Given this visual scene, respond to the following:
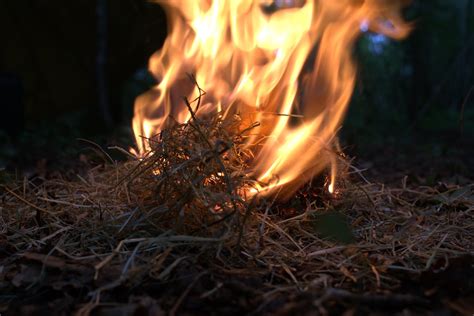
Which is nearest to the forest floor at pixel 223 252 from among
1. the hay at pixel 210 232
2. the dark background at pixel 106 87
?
the hay at pixel 210 232

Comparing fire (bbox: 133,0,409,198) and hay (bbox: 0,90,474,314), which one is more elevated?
fire (bbox: 133,0,409,198)

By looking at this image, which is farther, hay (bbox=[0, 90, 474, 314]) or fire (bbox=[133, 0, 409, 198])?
fire (bbox=[133, 0, 409, 198])

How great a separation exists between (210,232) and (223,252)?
8cm

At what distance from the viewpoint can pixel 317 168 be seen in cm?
214

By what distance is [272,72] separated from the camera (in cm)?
236

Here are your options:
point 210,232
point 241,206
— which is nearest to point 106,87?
point 241,206

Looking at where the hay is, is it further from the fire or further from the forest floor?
the fire

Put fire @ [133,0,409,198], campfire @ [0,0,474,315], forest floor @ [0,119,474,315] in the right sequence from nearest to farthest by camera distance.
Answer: forest floor @ [0,119,474,315], campfire @ [0,0,474,315], fire @ [133,0,409,198]

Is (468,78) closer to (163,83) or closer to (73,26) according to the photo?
(73,26)

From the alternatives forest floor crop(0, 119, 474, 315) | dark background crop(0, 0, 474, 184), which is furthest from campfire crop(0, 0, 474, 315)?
dark background crop(0, 0, 474, 184)

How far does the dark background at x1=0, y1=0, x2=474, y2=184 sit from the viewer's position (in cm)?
522

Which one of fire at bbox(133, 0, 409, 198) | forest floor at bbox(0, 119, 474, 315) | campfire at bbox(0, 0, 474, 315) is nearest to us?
forest floor at bbox(0, 119, 474, 315)

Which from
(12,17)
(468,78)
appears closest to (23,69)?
(12,17)

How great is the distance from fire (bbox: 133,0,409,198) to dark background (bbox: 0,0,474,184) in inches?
68.7
